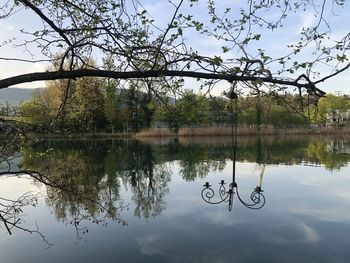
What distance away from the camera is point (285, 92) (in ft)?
7.68

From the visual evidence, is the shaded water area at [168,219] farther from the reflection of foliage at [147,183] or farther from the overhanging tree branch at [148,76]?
the overhanging tree branch at [148,76]

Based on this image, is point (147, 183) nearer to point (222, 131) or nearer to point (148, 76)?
point (148, 76)

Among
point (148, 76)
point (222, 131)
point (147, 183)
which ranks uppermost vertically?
point (148, 76)

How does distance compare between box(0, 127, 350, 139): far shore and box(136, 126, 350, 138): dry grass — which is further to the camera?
box(0, 127, 350, 139): far shore

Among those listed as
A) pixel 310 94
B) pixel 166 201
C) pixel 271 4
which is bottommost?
pixel 166 201

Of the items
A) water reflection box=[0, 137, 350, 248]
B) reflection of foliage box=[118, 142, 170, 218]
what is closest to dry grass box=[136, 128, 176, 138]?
water reflection box=[0, 137, 350, 248]

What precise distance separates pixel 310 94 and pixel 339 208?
Answer: 8.32 meters

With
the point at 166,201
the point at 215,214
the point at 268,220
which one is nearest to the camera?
the point at 268,220

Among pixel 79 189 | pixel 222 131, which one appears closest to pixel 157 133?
pixel 222 131

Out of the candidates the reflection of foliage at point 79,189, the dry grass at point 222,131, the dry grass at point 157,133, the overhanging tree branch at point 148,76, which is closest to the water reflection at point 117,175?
the reflection of foliage at point 79,189

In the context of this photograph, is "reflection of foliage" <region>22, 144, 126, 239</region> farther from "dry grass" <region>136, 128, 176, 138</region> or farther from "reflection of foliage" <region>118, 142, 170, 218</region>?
"dry grass" <region>136, 128, 176, 138</region>

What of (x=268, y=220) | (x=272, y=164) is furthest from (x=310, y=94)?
(x=272, y=164)

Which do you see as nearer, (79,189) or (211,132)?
(79,189)

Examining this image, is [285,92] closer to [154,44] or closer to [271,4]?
[271,4]
